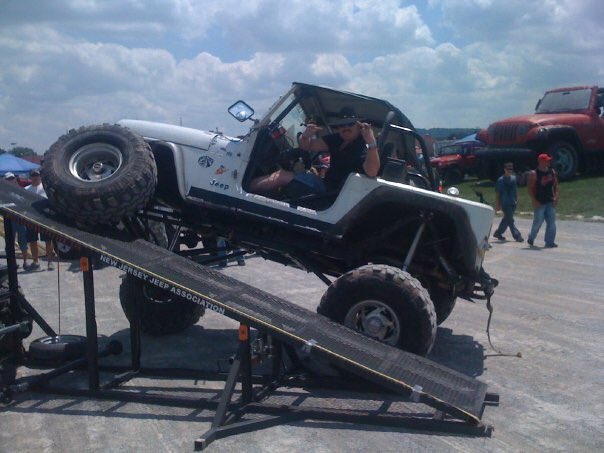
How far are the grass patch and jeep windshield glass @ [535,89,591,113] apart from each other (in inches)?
96.0

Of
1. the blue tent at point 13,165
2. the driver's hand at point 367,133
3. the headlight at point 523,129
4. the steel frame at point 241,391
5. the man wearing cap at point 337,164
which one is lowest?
the steel frame at point 241,391

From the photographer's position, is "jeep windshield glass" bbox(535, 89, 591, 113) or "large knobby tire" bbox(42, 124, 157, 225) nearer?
"large knobby tire" bbox(42, 124, 157, 225)

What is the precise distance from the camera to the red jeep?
2106 centimetres

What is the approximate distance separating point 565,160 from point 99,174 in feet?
59.7

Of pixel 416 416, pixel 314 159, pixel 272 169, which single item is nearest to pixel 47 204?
pixel 272 169

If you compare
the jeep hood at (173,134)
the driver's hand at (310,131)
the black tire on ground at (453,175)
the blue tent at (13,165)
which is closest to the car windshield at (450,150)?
the black tire on ground at (453,175)

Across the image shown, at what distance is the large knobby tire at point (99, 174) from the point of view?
5.94 meters

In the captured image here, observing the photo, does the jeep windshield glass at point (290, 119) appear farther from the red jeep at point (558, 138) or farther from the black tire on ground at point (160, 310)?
the red jeep at point (558, 138)

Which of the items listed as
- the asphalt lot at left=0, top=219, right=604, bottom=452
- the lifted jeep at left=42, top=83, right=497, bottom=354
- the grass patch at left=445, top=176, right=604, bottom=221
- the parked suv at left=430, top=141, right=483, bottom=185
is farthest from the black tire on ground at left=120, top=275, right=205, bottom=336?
the parked suv at left=430, top=141, right=483, bottom=185

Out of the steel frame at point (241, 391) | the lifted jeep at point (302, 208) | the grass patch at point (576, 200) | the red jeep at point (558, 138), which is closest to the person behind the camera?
the steel frame at point (241, 391)

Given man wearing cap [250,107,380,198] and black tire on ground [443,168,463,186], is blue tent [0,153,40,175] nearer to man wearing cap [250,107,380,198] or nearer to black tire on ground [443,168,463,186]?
black tire on ground [443,168,463,186]

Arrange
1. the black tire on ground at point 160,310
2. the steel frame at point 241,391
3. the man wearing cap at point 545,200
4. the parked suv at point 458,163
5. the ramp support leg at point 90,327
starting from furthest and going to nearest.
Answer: the parked suv at point 458,163
the man wearing cap at point 545,200
the black tire on ground at point 160,310
the ramp support leg at point 90,327
the steel frame at point 241,391

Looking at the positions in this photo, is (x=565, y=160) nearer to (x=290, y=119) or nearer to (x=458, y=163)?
(x=458, y=163)

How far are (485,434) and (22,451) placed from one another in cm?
308
